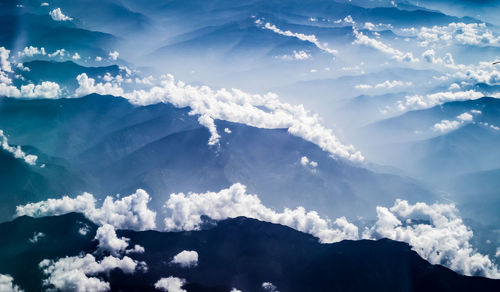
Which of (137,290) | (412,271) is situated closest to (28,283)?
(137,290)

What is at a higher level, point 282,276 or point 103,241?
point 103,241

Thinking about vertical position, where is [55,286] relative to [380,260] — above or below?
below

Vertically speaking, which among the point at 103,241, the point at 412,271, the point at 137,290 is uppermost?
the point at 103,241

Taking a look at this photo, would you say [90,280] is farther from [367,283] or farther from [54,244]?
[367,283]

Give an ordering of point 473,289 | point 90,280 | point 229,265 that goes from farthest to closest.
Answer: point 229,265 < point 473,289 < point 90,280

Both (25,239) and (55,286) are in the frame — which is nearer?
(55,286)

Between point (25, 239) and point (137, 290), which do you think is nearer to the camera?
point (137, 290)

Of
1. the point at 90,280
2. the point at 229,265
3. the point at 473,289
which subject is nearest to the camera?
the point at 90,280

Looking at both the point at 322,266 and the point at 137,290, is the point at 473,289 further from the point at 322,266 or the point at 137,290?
the point at 137,290

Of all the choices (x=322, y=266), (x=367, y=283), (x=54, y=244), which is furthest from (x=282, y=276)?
(x=54, y=244)
